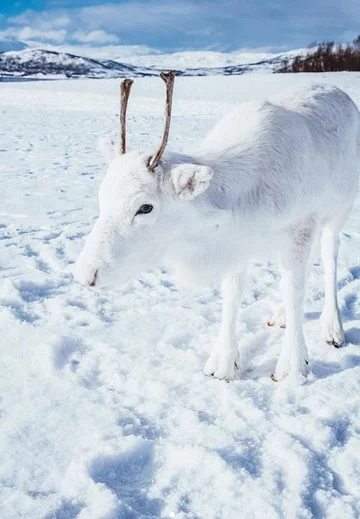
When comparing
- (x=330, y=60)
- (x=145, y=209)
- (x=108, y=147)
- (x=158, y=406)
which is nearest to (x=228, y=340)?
(x=158, y=406)

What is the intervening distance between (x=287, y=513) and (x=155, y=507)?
0.55 meters

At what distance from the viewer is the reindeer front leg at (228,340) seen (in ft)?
10.9

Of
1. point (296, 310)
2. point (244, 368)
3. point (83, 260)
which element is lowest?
point (244, 368)

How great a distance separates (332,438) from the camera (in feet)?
9.05

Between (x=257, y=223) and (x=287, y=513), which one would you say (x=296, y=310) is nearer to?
(x=257, y=223)

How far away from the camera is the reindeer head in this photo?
2.58 metres

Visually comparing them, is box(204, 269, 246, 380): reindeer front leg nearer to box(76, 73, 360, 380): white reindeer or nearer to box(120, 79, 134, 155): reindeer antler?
box(76, 73, 360, 380): white reindeer

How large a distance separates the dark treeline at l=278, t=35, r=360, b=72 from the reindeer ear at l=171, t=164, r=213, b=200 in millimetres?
43774

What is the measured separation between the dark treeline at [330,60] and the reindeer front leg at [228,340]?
1696 inches

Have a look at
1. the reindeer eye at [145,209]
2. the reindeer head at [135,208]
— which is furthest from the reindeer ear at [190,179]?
the reindeer eye at [145,209]

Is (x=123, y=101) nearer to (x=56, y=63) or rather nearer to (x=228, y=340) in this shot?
(x=228, y=340)

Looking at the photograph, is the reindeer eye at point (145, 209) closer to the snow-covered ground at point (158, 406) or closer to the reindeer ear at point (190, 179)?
the reindeer ear at point (190, 179)

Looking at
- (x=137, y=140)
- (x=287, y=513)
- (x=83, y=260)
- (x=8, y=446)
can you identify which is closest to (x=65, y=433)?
Result: (x=8, y=446)

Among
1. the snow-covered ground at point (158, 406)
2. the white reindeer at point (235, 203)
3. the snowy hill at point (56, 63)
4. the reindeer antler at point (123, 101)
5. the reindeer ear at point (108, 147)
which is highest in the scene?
the snowy hill at point (56, 63)
